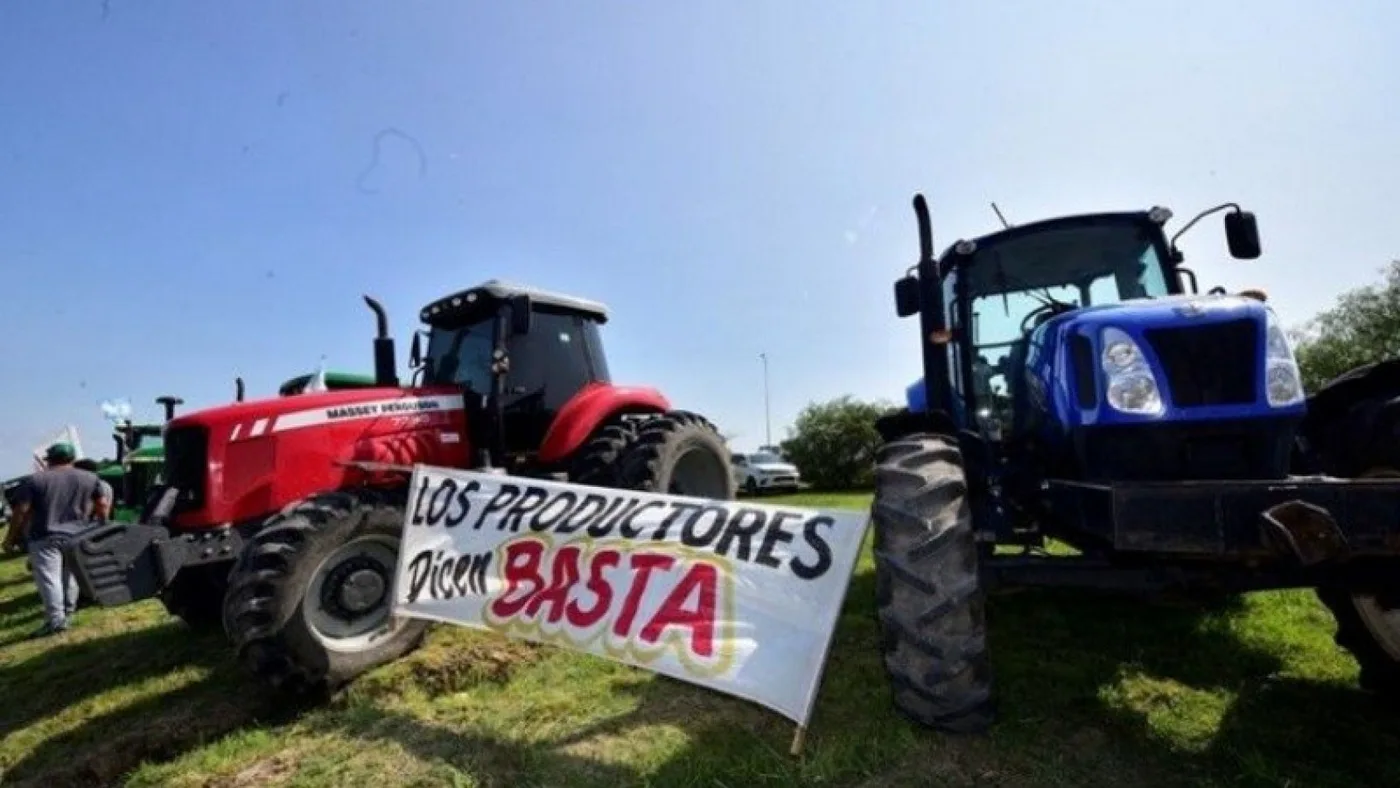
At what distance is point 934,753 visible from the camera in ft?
9.77

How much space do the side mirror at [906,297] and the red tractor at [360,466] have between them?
221cm

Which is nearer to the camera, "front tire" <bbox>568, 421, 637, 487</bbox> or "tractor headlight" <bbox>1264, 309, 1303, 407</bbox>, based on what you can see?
"tractor headlight" <bbox>1264, 309, 1303, 407</bbox>

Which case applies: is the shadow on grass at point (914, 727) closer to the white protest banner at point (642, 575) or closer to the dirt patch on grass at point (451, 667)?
the dirt patch on grass at point (451, 667)

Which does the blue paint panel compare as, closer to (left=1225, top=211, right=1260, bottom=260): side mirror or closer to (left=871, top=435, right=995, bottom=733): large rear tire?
(left=871, top=435, right=995, bottom=733): large rear tire

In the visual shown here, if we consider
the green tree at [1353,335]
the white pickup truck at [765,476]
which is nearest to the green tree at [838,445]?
the white pickup truck at [765,476]

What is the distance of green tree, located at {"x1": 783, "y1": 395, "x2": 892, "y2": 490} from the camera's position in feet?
83.1

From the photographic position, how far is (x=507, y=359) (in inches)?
232

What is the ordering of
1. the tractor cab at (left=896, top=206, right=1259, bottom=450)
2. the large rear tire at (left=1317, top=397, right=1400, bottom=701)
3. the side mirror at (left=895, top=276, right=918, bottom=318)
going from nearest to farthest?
the large rear tire at (left=1317, top=397, right=1400, bottom=701) < the tractor cab at (left=896, top=206, right=1259, bottom=450) < the side mirror at (left=895, top=276, right=918, bottom=318)

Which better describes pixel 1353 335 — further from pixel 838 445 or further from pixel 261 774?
pixel 261 774

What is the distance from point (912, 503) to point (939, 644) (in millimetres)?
551

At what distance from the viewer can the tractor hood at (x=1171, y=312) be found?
3.04 metres

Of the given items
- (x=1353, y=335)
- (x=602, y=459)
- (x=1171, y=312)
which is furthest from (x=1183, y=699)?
(x=1353, y=335)

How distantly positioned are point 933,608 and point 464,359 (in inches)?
182

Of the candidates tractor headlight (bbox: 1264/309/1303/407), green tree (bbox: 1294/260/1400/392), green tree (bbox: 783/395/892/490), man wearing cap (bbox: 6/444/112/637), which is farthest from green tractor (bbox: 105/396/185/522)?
green tree (bbox: 1294/260/1400/392)
